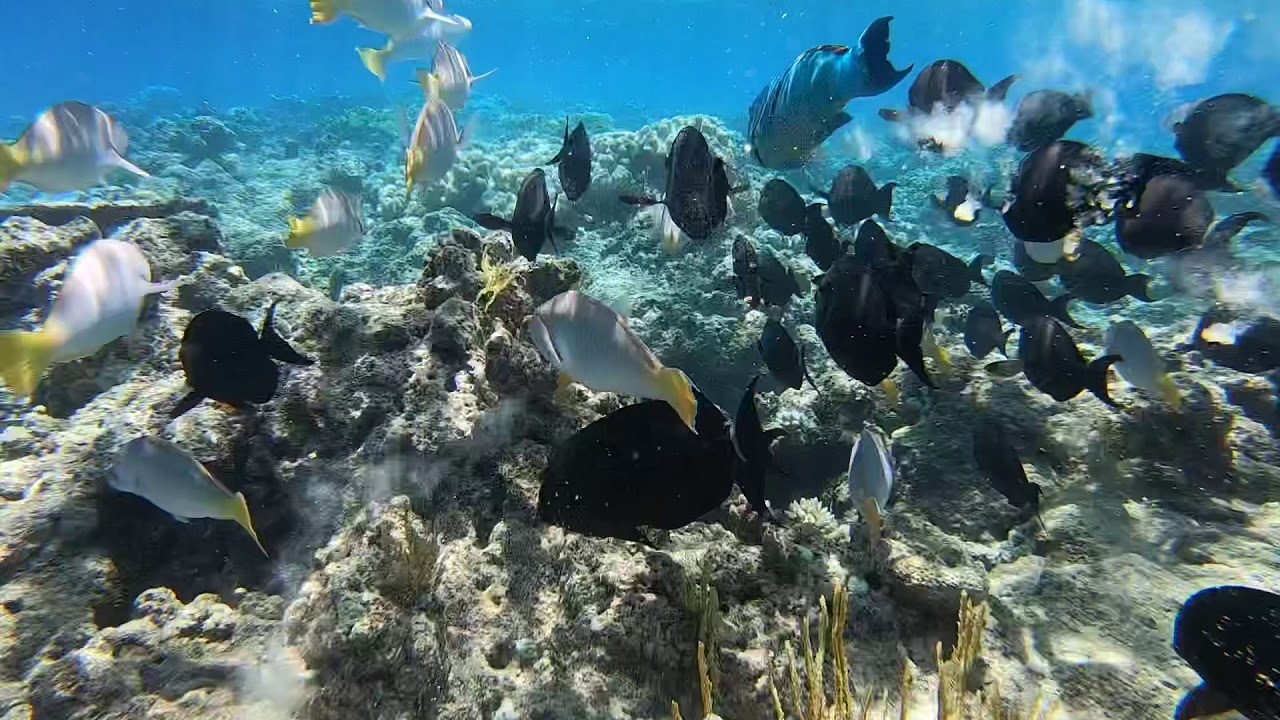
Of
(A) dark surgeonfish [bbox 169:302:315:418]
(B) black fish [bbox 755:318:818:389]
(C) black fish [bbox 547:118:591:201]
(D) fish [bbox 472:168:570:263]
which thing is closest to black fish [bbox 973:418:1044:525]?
(B) black fish [bbox 755:318:818:389]

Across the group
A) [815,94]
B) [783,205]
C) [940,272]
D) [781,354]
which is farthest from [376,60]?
[940,272]

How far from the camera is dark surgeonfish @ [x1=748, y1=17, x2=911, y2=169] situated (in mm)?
3094

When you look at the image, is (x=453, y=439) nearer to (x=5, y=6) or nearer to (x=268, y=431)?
(x=268, y=431)

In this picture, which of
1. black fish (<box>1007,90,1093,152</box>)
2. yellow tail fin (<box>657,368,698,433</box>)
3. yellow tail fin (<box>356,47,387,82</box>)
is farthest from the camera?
yellow tail fin (<box>356,47,387,82</box>)

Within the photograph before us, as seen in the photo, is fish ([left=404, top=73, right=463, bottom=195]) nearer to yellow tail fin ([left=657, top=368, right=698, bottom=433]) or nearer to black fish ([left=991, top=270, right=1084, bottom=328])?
yellow tail fin ([left=657, top=368, right=698, bottom=433])

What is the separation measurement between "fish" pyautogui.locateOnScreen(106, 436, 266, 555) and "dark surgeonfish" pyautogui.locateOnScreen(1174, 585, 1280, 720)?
3.66 m

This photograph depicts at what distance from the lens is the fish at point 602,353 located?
171 centimetres

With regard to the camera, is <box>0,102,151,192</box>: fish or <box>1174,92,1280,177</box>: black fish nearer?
<box>0,102,151,192</box>: fish

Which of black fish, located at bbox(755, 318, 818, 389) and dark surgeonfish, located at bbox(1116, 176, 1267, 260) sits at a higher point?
dark surgeonfish, located at bbox(1116, 176, 1267, 260)

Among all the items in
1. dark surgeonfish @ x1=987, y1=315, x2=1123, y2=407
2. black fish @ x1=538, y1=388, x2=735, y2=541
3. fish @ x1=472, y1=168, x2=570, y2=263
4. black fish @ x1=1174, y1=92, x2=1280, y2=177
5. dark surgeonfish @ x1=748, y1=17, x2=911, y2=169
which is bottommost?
black fish @ x1=538, y1=388, x2=735, y2=541

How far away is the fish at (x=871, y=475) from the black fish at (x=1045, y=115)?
3.65 meters

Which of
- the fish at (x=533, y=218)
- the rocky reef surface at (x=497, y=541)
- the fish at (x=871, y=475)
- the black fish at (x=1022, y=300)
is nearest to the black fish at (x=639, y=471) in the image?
the rocky reef surface at (x=497, y=541)

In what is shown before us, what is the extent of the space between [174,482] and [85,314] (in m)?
0.92

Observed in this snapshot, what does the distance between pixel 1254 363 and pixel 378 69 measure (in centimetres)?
769
